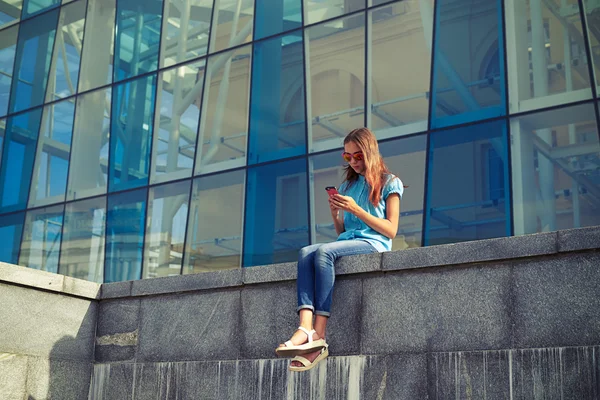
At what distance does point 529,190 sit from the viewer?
11.7 metres

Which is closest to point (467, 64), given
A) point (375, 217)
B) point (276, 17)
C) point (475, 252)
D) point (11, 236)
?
point (276, 17)

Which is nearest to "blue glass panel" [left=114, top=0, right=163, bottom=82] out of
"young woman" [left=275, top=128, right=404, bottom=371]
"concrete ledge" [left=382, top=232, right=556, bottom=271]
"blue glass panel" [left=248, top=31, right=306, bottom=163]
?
"blue glass panel" [left=248, top=31, right=306, bottom=163]

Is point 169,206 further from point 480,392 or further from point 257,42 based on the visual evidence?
point 480,392

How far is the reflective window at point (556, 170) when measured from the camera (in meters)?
11.3

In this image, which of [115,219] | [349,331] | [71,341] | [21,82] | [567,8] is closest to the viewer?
[349,331]

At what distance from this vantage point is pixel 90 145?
18.2 meters

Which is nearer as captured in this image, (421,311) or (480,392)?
(480,392)

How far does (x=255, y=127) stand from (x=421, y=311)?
1005 centimetres

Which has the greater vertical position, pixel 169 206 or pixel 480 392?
pixel 169 206

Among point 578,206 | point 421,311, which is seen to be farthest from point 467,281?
Result: point 578,206

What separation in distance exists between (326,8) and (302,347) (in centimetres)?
1040

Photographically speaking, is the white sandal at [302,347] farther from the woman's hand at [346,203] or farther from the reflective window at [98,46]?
the reflective window at [98,46]

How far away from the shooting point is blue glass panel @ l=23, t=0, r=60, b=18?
65.5 ft

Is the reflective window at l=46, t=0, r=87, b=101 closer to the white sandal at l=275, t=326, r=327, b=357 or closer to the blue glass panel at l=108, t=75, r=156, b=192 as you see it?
the blue glass panel at l=108, t=75, r=156, b=192
